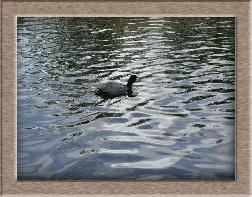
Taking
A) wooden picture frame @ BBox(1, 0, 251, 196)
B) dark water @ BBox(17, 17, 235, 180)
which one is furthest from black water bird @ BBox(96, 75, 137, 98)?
wooden picture frame @ BBox(1, 0, 251, 196)

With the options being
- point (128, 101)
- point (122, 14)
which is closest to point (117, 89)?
point (128, 101)

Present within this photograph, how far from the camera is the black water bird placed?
46.9 ft

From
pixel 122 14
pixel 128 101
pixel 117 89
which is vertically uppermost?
pixel 122 14

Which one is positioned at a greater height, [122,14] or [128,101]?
[122,14]

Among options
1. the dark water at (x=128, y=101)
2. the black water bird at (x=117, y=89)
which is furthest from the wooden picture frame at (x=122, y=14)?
the black water bird at (x=117, y=89)

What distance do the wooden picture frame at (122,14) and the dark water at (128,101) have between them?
0.42 ft

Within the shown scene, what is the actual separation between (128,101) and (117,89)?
274mm

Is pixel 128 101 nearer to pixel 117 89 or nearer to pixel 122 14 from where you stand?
pixel 117 89

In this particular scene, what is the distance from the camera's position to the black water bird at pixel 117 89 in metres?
14.3

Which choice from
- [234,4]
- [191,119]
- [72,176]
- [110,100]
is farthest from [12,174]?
[234,4]

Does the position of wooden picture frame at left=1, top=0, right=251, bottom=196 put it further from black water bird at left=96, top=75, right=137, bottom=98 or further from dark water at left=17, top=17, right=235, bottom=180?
black water bird at left=96, top=75, right=137, bottom=98

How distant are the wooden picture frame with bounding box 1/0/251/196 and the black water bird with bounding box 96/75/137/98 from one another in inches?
44.6

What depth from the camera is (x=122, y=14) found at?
14.3 meters

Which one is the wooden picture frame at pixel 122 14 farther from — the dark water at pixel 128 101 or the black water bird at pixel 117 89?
the black water bird at pixel 117 89
